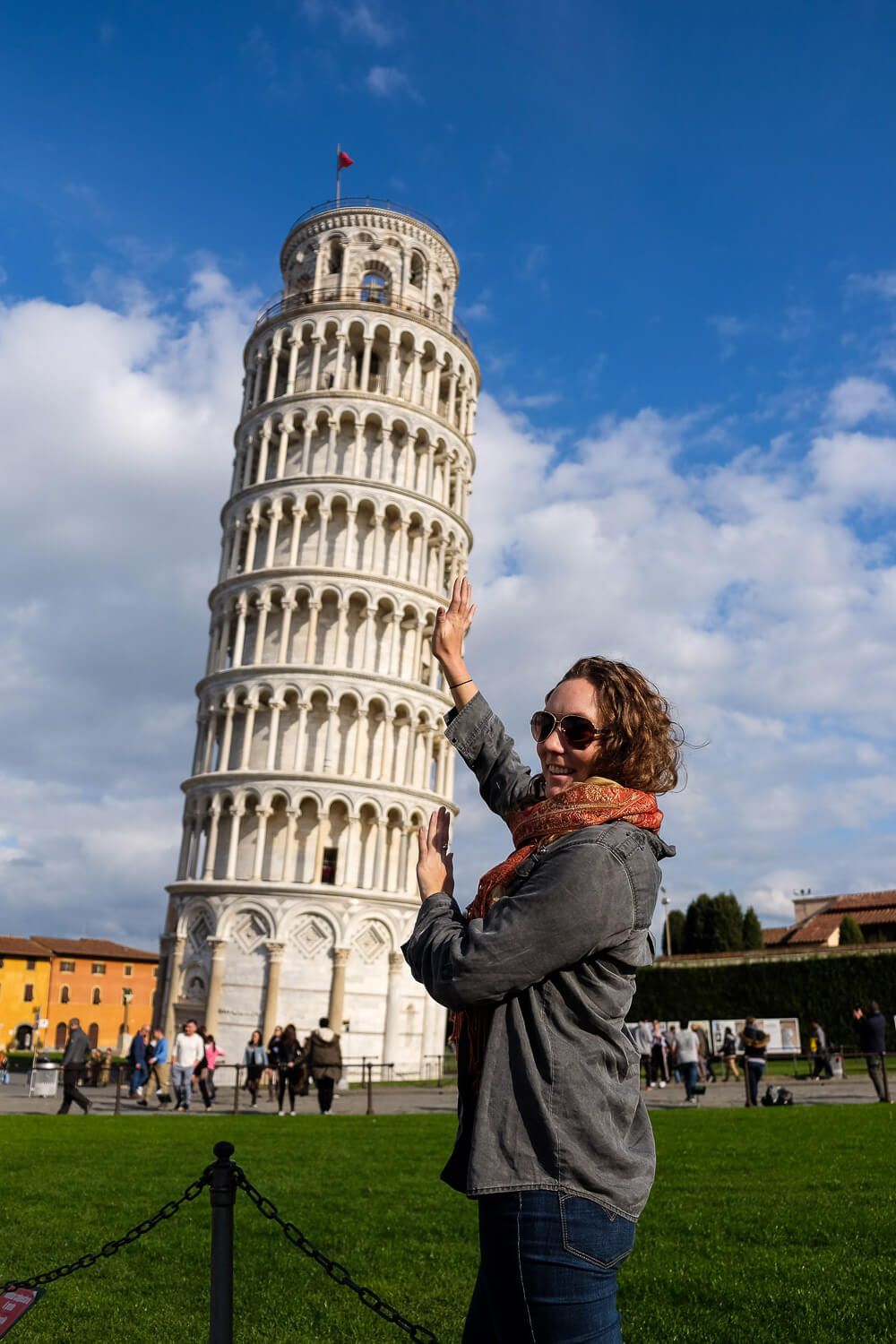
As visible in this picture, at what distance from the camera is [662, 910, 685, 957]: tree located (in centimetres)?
6906

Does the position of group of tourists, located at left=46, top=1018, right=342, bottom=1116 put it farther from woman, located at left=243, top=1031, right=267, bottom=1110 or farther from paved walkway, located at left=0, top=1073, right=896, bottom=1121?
paved walkway, located at left=0, top=1073, right=896, bottom=1121

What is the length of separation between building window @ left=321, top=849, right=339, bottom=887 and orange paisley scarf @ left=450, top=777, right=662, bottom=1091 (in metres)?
41.6

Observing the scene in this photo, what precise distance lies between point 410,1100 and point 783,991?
851 inches

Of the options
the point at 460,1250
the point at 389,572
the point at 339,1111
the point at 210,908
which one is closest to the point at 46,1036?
the point at 210,908

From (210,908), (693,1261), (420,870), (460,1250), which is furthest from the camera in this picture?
(210,908)

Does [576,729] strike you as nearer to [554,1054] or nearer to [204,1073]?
[554,1054]

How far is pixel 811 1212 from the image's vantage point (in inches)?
318

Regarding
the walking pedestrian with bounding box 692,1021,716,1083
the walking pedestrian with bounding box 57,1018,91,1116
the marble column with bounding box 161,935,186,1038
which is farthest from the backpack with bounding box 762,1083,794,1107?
the marble column with bounding box 161,935,186,1038

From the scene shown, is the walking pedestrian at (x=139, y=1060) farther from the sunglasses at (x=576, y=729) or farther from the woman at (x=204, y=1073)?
the sunglasses at (x=576, y=729)

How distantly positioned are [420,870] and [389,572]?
44.7 meters

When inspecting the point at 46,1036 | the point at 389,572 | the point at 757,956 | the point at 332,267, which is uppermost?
the point at 332,267

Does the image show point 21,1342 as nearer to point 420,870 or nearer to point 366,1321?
point 366,1321

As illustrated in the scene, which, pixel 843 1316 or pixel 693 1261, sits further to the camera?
pixel 693 1261

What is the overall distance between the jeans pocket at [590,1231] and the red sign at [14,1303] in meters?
2.76
